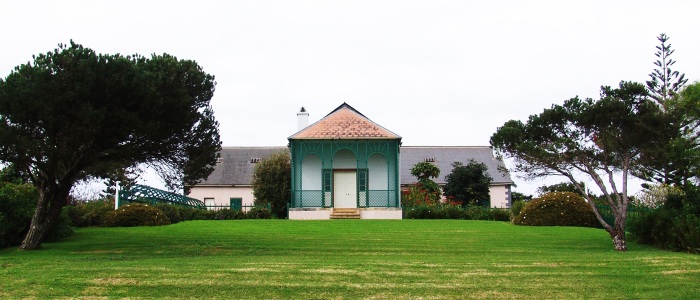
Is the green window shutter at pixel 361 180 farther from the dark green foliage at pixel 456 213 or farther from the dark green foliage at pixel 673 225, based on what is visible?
the dark green foliage at pixel 673 225

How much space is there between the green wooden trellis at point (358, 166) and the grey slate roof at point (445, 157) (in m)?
13.0

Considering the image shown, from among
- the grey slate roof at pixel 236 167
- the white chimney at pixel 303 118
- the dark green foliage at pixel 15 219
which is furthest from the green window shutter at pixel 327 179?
the dark green foliage at pixel 15 219

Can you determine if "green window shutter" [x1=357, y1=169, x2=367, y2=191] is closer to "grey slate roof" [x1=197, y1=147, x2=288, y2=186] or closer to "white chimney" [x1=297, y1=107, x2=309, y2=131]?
"white chimney" [x1=297, y1=107, x2=309, y2=131]

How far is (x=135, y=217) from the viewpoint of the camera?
18703mm

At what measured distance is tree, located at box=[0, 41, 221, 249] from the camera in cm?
1011

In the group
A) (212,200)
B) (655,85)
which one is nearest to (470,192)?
(655,85)

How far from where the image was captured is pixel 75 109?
10.4 meters

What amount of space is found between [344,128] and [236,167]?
15203 mm

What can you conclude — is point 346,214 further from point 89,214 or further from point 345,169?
point 89,214

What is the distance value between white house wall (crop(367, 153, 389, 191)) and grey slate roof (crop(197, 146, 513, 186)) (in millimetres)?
Answer: 12700

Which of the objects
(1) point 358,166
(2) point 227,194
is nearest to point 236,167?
(2) point 227,194

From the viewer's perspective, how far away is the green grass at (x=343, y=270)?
6.96 m

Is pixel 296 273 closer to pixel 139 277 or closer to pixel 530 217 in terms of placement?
pixel 139 277

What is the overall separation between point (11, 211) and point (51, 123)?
352 centimetres
